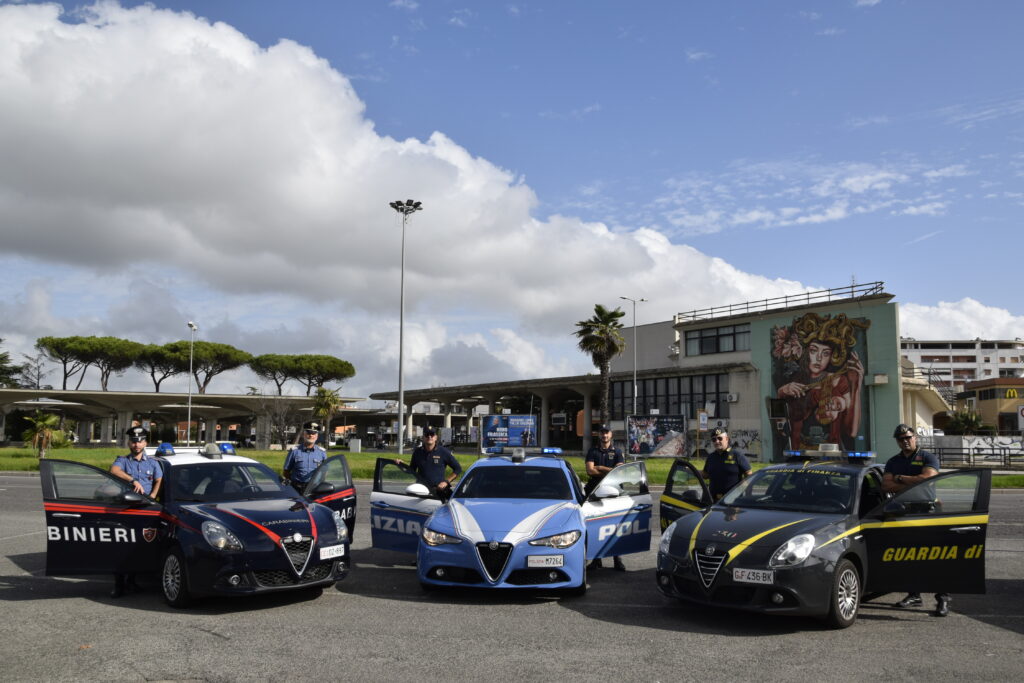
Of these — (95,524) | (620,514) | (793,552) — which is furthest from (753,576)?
(95,524)

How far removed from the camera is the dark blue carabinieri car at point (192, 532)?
7.30 m

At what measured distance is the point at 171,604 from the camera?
7594mm

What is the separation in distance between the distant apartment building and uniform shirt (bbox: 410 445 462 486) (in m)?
143

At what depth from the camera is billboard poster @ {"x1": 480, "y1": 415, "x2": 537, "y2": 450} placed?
148 feet

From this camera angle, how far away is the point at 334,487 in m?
10.0

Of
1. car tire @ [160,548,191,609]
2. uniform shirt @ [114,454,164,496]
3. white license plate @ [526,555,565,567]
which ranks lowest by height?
car tire @ [160,548,191,609]

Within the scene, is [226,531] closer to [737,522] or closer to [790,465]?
[737,522]

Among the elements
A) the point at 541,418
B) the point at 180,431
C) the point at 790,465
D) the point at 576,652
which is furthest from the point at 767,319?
the point at 180,431

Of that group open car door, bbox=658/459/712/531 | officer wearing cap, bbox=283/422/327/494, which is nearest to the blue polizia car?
open car door, bbox=658/459/712/531

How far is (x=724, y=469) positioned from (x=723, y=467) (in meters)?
0.03

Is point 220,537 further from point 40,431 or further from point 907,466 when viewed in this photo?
point 40,431

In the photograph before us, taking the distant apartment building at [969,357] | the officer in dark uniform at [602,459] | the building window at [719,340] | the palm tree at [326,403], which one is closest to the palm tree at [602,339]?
the building window at [719,340]

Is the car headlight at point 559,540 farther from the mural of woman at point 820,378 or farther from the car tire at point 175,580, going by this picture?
the mural of woman at point 820,378

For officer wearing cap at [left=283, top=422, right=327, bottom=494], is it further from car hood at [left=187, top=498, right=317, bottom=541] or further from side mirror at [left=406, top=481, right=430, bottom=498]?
car hood at [left=187, top=498, right=317, bottom=541]
